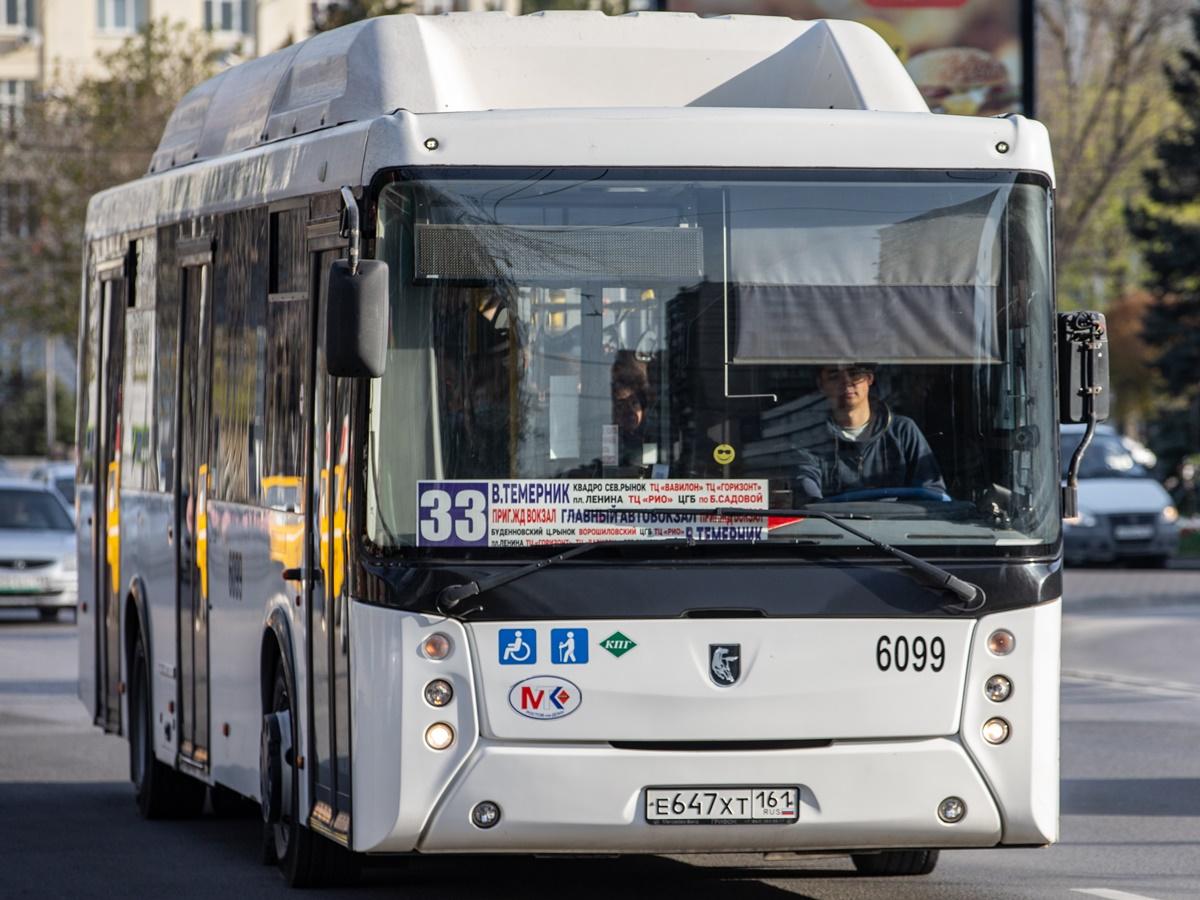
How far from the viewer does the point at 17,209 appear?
6075 centimetres

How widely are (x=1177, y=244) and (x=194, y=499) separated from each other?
34718 mm

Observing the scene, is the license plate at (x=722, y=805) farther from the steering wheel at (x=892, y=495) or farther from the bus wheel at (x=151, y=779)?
the bus wheel at (x=151, y=779)

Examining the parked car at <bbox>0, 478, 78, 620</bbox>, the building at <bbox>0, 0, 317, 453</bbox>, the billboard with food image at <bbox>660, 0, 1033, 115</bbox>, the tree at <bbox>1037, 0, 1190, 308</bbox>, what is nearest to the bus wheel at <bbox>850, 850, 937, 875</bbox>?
the billboard with food image at <bbox>660, 0, 1033, 115</bbox>

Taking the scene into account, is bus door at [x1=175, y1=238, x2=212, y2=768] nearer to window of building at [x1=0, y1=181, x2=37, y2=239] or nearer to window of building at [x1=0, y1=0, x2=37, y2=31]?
window of building at [x1=0, y1=181, x2=37, y2=239]

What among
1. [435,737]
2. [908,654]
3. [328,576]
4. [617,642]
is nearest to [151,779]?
[328,576]

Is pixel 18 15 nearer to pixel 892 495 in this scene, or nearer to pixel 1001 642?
pixel 892 495

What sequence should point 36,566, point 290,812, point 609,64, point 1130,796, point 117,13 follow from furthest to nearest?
1. point 117,13
2. point 36,566
3. point 1130,796
4. point 290,812
5. point 609,64

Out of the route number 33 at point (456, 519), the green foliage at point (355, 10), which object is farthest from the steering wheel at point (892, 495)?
the green foliage at point (355, 10)

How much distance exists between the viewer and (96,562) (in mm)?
13430

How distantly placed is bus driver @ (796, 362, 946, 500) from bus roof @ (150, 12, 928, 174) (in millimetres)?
1194

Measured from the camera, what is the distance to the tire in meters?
9.49

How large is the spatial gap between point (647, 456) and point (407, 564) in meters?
0.81

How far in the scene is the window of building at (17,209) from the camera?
195 ft

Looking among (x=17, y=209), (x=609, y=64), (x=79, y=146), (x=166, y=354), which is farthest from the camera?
(x=17, y=209)
